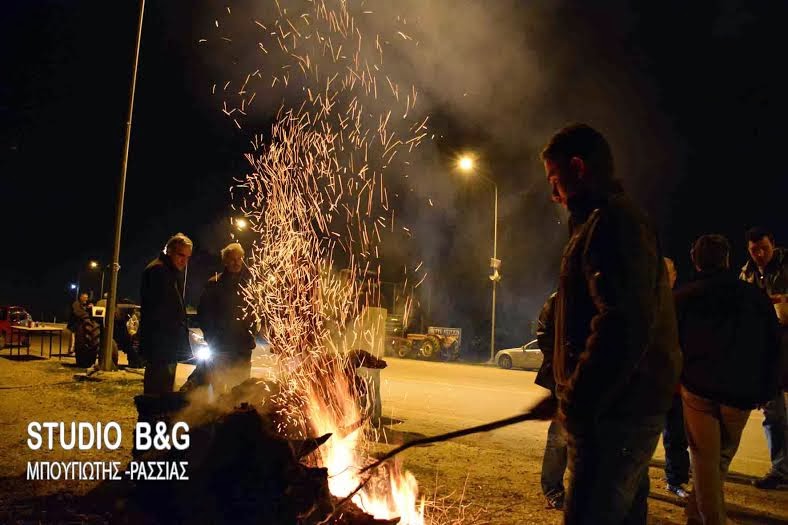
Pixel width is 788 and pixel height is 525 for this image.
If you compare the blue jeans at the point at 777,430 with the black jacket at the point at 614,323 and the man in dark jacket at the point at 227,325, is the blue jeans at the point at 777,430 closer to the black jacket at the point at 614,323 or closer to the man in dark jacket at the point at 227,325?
the black jacket at the point at 614,323

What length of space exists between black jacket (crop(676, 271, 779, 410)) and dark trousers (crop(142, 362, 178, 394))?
15.8 feet

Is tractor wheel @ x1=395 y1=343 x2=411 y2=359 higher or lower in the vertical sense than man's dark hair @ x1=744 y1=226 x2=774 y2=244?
lower

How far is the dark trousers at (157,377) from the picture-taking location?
5.54m

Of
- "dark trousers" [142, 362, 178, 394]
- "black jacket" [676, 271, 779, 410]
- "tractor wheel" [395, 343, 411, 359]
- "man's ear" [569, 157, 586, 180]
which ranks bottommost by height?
"tractor wheel" [395, 343, 411, 359]

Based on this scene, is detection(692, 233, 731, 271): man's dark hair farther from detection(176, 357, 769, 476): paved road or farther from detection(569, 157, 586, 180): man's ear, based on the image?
detection(569, 157, 586, 180): man's ear

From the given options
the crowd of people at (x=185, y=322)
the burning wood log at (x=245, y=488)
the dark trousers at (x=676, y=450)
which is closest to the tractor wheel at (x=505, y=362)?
the dark trousers at (x=676, y=450)

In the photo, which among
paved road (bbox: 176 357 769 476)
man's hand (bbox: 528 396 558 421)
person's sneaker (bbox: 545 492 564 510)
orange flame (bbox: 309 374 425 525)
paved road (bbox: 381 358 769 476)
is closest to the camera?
man's hand (bbox: 528 396 558 421)

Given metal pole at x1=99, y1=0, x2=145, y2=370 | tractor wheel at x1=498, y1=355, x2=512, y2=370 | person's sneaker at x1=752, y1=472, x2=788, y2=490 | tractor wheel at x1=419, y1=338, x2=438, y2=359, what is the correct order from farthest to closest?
tractor wheel at x1=419, y1=338, x2=438, y2=359
tractor wheel at x1=498, y1=355, x2=512, y2=370
metal pole at x1=99, y1=0, x2=145, y2=370
person's sneaker at x1=752, y1=472, x2=788, y2=490

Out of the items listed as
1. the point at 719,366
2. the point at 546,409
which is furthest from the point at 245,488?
the point at 719,366

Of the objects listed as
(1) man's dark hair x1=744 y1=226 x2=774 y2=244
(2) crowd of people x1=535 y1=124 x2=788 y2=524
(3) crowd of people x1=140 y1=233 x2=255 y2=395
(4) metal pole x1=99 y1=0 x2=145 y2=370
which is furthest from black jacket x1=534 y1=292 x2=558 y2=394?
(4) metal pole x1=99 y1=0 x2=145 y2=370

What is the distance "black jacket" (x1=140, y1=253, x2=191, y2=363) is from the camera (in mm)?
5566

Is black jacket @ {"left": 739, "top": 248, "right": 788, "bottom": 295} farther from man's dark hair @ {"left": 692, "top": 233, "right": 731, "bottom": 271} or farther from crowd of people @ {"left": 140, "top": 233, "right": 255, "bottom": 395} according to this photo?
crowd of people @ {"left": 140, "top": 233, "right": 255, "bottom": 395}

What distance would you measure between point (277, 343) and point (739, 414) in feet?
16.2

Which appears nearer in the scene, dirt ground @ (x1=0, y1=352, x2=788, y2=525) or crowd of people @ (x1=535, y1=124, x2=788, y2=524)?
crowd of people @ (x1=535, y1=124, x2=788, y2=524)
